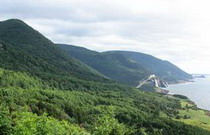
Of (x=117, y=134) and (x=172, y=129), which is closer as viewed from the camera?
(x=117, y=134)

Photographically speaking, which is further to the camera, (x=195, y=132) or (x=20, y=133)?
(x=195, y=132)

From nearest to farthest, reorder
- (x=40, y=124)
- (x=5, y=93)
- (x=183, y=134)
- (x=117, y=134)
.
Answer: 1. (x=117, y=134)
2. (x=40, y=124)
3. (x=5, y=93)
4. (x=183, y=134)

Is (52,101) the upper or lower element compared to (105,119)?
lower

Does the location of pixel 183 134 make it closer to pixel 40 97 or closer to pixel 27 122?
pixel 40 97

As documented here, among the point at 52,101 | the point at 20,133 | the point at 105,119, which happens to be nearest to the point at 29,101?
the point at 52,101

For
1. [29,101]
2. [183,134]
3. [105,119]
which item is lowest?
[183,134]

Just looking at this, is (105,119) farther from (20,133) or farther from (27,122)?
(27,122)

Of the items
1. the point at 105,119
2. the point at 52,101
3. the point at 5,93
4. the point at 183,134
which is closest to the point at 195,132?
the point at 183,134

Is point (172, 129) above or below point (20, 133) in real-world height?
below

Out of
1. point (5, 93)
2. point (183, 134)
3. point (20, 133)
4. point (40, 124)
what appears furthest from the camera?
point (183, 134)
